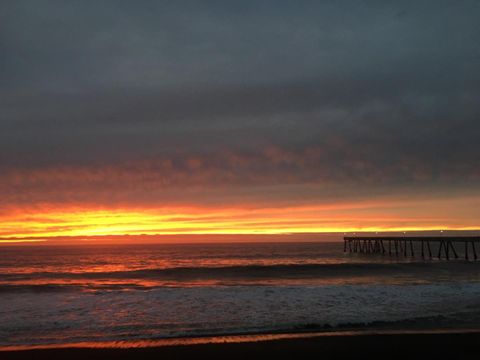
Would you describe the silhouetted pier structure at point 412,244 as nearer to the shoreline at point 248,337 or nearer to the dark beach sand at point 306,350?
the shoreline at point 248,337

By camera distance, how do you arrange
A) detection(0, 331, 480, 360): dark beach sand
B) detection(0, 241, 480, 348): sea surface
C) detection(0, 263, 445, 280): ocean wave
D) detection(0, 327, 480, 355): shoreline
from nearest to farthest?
detection(0, 331, 480, 360): dark beach sand < detection(0, 327, 480, 355): shoreline < detection(0, 241, 480, 348): sea surface < detection(0, 263, 445, 280): ocean wave

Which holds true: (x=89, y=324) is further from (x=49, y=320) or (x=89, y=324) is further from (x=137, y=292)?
(x=137, y=292)

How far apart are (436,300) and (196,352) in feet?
45.5

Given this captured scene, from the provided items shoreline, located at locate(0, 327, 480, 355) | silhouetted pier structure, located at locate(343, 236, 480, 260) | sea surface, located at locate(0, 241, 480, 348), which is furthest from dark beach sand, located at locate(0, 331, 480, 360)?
silhouetted pier structure, located at locate(343, 236, 480, 260)

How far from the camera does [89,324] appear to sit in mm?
16125

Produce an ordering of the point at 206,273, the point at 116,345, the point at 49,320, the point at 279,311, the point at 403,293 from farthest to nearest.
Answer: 1. the point at 206,273
2. the point at 403,293
3. the point at 279,311
4. the point at 49,320
5. the point at 116,345

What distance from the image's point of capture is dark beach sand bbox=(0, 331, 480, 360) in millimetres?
11062

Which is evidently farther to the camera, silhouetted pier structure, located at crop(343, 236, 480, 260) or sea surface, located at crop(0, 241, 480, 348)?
silhouetted pier structure, located at crop(343, 236, 480, 260)

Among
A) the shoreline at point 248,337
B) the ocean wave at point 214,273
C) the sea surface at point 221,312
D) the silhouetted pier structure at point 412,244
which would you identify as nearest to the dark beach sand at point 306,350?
the shoreline at point 248,337

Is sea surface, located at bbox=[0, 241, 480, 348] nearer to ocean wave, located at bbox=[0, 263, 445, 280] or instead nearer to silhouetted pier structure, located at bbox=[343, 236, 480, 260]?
ocean wave, located at bbox=[0, 263, 445, 280]

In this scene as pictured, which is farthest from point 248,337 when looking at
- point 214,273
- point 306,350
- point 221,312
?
point 214,273

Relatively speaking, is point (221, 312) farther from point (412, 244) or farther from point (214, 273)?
point (412, 244)

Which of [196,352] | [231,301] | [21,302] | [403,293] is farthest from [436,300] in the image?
[21,302]

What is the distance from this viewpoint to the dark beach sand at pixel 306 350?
11.1m
